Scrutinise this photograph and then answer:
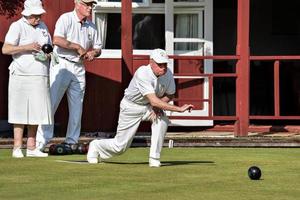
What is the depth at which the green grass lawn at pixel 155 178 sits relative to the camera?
8609 millimetres

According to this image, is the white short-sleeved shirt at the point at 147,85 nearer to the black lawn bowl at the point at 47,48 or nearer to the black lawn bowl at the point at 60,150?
the black lawn bowl at the point at 47,48

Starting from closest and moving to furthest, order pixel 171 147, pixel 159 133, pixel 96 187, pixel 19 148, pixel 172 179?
pixel 96 187 → pixel 172 179 → pixel 159 133 → pixel 19 148 → pixel 171 147

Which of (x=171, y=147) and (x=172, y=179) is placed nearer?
(x=172, y=179)

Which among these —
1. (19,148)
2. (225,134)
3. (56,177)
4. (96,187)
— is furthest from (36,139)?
(225,134)

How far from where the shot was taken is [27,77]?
471 inches

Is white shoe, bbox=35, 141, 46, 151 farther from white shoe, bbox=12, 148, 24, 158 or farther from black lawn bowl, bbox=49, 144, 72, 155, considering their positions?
white shoe, bbox=12, 148, 24, 158

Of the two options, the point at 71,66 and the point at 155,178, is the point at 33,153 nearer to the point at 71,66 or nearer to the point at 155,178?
the point at 71,66

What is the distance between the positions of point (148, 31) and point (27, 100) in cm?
540

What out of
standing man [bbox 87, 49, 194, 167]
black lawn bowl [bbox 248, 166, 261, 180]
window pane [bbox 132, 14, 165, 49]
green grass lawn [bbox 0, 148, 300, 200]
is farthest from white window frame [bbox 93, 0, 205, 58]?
black lawn bowl [bbox 248, 166, 261, 180]

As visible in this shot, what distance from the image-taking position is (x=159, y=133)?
1075 cm

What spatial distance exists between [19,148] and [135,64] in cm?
→ 462

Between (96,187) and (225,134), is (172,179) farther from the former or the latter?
(225,134)

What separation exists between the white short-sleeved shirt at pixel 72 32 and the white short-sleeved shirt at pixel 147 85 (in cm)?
214

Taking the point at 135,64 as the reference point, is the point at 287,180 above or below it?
below
